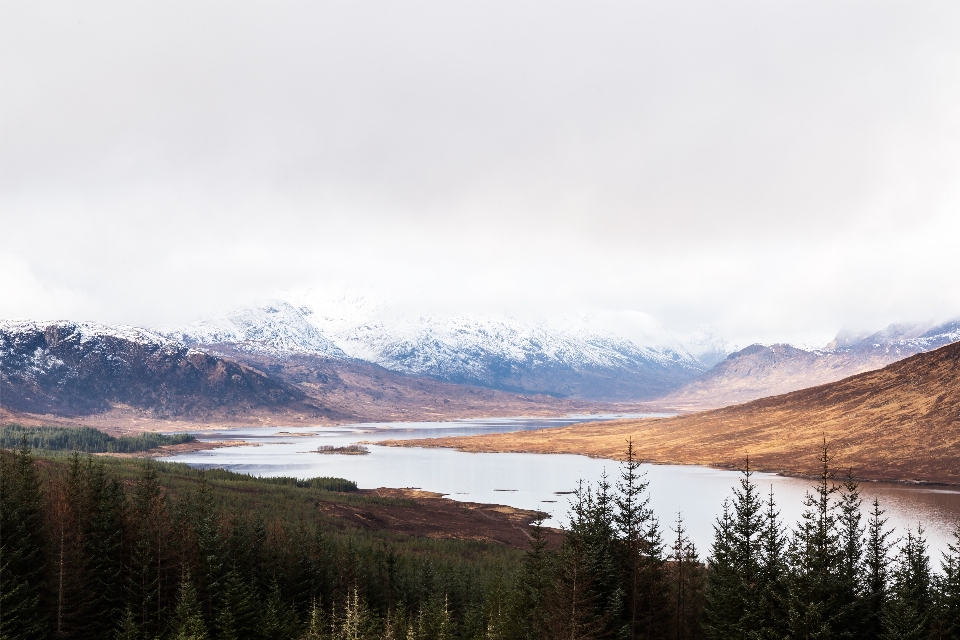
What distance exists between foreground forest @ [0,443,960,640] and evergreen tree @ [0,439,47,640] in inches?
4.7

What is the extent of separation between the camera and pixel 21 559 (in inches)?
1682

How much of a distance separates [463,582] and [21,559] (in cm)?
3821

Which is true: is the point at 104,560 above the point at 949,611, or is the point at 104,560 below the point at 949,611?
below

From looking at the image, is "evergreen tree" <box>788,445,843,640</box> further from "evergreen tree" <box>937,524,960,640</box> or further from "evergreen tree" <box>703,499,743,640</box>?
"evergreen tree" <box>937,524,960,640</box>

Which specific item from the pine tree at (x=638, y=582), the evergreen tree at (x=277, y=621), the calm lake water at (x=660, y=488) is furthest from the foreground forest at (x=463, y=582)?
the calm lake water at (x=660, y=488)

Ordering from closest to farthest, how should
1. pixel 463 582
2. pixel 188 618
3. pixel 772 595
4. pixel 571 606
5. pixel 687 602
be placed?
pixel 571 606 < pixel 772 595 < pixel 188 618 < pixel 687 602 < pixel 463 582

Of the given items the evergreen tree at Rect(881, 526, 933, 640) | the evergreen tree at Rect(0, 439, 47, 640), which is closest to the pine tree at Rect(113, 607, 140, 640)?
the evergreen tree at Rect(0, 439, 47, 640)

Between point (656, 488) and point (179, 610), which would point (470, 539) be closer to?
point (656, 488)

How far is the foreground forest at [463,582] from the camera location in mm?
32750

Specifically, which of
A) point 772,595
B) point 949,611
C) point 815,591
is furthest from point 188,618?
point 949,611

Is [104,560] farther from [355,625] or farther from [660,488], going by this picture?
[660,488]

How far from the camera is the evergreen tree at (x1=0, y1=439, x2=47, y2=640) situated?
128 ft

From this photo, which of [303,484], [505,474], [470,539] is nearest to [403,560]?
[470,539]

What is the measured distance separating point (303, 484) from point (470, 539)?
56.4m
